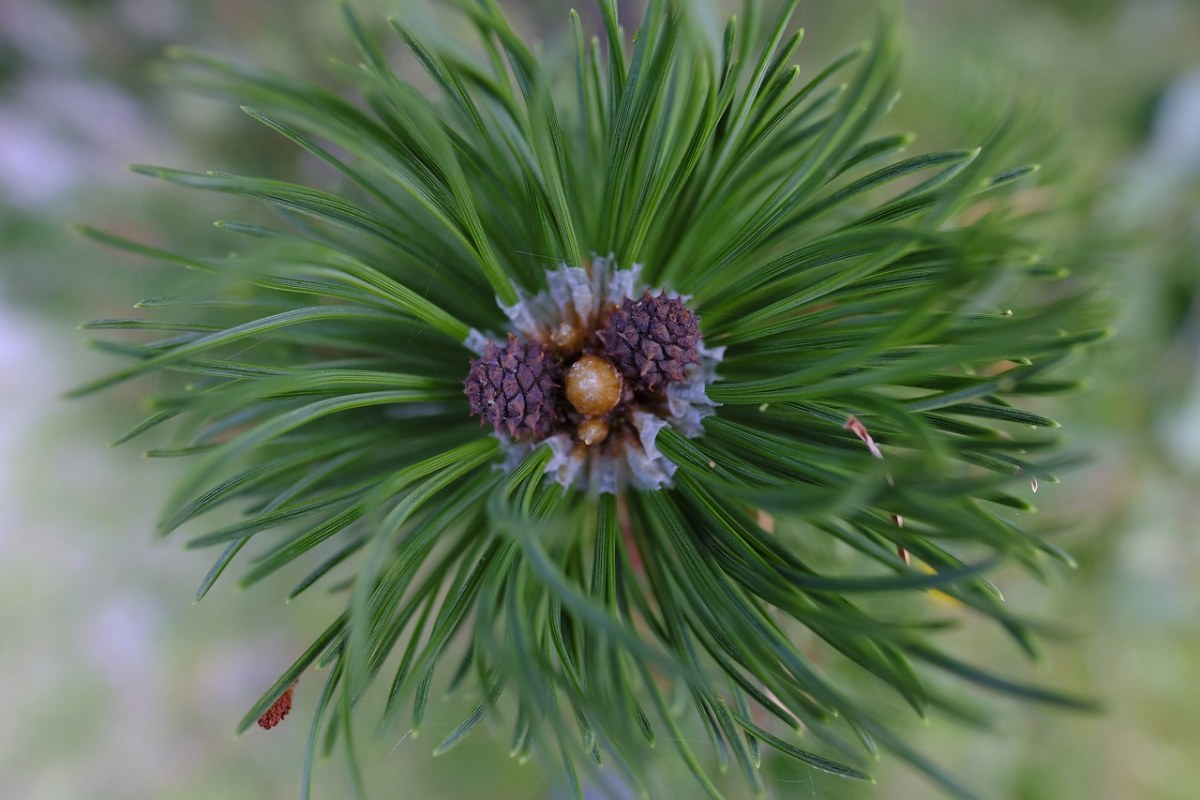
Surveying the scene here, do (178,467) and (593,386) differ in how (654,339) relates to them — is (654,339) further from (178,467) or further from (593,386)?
(178,467)

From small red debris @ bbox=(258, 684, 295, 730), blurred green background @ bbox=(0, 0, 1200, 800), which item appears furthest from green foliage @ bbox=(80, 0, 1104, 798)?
blurred green background @ bbox=(0, 0, 1200, 800)

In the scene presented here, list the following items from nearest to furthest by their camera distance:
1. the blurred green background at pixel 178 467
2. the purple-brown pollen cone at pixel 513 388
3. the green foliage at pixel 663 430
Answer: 1. the green foliage at pixel 663 430
2. the purple-brown pollen cone at pixel 513 388
3. the blurred green background at pixel 178 467

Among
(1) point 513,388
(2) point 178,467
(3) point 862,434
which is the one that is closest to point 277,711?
(1) point 513,388

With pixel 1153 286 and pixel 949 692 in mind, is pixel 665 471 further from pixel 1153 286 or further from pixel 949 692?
pixel 1153 286

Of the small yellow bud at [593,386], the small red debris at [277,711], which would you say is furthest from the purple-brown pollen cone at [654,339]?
the small red debris at [277,711]

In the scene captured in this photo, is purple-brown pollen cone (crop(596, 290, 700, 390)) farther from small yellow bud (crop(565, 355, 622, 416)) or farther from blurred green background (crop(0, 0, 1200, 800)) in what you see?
blurred green background (crop(0, 0, 1200, 800))

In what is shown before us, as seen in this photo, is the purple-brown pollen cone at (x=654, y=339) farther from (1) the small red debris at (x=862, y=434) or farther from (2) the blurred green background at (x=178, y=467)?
(2) the blurred green background at (x=178, y=467)
